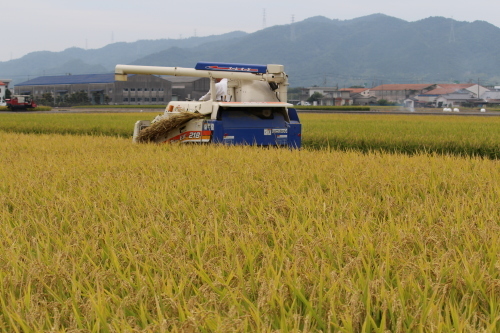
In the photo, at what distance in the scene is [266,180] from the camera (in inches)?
214

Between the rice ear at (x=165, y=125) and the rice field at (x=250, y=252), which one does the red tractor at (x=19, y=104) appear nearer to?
the rice ear at (x=165, y=125)

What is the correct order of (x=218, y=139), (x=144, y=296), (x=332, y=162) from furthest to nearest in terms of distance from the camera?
(x=218, y=139), (x=332, y=162), (x=144, y=296)

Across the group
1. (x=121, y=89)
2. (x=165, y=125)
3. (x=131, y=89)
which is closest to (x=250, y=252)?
(x=165, y=125)

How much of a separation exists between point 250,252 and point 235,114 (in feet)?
24.9

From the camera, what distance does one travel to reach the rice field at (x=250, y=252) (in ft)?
7.10

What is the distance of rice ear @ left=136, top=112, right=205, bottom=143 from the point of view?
397 inches

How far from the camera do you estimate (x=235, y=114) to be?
1037cm

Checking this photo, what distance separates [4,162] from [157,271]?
5.45 metres

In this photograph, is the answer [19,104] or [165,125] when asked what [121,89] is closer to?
[19,104]

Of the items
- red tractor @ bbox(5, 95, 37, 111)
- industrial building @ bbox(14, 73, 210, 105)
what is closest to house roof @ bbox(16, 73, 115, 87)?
industrial building @ bbox(14, 73, 210, 105)

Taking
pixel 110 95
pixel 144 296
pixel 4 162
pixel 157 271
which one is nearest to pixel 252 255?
pixel 157 271

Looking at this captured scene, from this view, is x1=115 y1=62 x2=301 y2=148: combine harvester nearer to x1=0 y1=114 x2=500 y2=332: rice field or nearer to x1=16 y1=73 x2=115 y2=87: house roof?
x1=0 y1=114 x2=500 y2=332: rice field

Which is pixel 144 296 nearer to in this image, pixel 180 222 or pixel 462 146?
pixel 180 222

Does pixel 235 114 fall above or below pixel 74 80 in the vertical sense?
below
